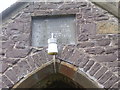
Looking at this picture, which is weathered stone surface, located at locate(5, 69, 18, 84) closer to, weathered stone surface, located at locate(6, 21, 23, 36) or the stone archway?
the stone archway

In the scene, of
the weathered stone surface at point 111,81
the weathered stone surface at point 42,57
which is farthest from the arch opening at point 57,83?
the weathered stone surface at point 111,81

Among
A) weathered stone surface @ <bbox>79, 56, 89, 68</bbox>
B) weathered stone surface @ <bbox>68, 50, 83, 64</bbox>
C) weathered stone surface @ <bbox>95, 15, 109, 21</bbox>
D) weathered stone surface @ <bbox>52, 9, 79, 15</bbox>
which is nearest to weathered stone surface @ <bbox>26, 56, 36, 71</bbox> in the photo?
weathered stone surface @ <bbox>68, 50, 83, 64</bbox>

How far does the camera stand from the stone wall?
4160mm

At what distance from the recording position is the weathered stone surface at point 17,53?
4.30m

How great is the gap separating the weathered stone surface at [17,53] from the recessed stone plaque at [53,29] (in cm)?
18

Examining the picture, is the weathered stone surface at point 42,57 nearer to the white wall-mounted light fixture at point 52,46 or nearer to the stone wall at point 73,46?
the stone wall at point 73,46

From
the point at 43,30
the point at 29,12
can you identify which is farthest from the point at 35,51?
the point at 29,12

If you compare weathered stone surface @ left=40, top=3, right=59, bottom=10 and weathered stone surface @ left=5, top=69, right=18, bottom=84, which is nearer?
weathered stone surface @ left=5, top=69, right=18, bottom=84

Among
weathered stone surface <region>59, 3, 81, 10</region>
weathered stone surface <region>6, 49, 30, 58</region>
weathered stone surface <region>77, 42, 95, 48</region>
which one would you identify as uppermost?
weathered stone surface <region>59, 3, 81, 10</region>

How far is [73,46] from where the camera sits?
4.30 meters

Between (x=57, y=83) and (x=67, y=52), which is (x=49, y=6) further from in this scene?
(x=57, y=83)

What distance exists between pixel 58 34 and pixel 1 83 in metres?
1.11

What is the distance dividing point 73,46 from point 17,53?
84cm

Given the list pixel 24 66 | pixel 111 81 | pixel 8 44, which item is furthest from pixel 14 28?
pixel 111 81
